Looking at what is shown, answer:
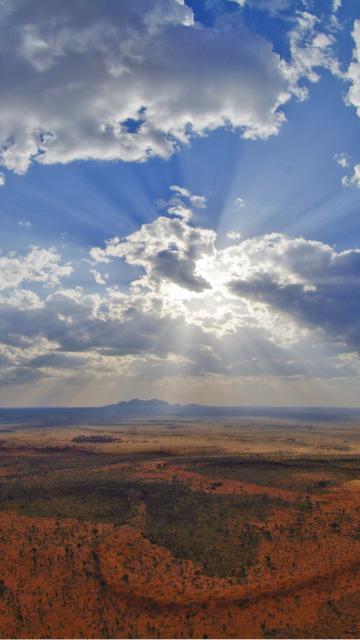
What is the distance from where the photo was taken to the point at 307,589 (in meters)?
19.8

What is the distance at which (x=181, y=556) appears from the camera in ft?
78.4

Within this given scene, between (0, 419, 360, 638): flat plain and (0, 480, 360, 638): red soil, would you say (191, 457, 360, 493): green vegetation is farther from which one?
(0, 480, 360, 638): red soil

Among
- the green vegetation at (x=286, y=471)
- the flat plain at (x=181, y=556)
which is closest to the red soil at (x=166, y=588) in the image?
the flat plain at (x=181, y=556)

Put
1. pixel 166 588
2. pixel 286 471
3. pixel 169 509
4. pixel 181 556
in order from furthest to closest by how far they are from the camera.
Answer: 1. pixel 286 471
2. pixel 169 509
3. pixel 181 556
4. pixel 166 588

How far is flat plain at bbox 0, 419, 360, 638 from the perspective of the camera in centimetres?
1759

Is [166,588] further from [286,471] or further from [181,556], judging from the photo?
[286,471]

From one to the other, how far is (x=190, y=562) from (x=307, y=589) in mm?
6533

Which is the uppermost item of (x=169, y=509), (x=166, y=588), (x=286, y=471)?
(x=286, y=471)

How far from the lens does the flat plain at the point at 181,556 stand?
17.6 m

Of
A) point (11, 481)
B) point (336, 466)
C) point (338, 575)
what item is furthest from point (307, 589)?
point (11, 481)

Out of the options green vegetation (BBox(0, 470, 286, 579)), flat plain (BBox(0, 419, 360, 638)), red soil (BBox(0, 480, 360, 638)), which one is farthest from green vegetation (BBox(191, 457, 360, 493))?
red soil (BBox(0, 480, 360, 638))

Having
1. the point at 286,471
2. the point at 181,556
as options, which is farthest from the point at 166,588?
the point at 286,471

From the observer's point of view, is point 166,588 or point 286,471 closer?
point 166,588

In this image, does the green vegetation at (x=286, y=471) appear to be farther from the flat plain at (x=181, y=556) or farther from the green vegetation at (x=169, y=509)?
the green vegetation at (x=169, y=509)
